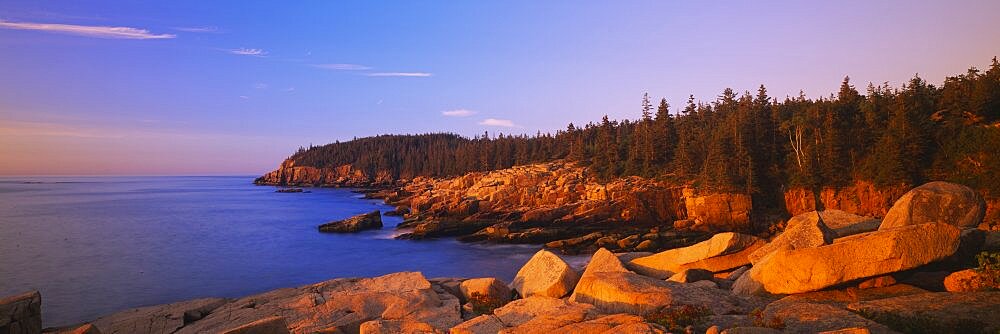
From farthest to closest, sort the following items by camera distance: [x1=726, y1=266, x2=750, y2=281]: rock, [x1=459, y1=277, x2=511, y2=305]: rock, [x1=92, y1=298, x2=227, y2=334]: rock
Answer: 1. [x1=92, y1=298, x2=227, y2=334]: rock
2. [x1=726, y1=266, x2=750, y2=281]: rock
3. [x1=459, y1=277, x2=511, y2=305]: rock

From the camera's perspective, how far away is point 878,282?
1284cm

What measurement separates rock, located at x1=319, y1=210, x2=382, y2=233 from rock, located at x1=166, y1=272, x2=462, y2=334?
3428cm

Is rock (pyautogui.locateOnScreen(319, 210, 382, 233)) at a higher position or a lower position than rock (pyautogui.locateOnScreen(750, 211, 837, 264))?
lower

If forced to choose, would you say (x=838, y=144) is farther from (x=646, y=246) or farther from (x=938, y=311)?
(x=938, y=311)

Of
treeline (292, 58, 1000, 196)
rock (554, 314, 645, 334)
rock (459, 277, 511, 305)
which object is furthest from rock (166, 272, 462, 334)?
treeline (292, 58, 1000, 196)

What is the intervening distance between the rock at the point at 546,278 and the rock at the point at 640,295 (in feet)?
6.14

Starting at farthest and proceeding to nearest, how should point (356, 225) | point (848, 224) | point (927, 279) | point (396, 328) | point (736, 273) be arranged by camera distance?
point (356, 225)
point (848, 224)
point (736, 273)
point (927, 279)
point (396, 328)

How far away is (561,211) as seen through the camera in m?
50.7

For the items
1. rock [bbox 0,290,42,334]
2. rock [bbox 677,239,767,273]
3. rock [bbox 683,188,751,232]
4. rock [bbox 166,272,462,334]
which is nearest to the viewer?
rock [bbox 0,290,42,334]

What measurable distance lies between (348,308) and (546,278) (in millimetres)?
6742

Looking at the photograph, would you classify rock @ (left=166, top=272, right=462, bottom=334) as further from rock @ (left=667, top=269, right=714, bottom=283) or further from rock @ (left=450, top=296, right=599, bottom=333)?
rock @ (left=667, top=269, right=714, bottom=283)

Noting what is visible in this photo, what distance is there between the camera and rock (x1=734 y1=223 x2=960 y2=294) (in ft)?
39.5

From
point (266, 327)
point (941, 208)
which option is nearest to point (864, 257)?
point (941, 208)

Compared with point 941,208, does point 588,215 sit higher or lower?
lower
